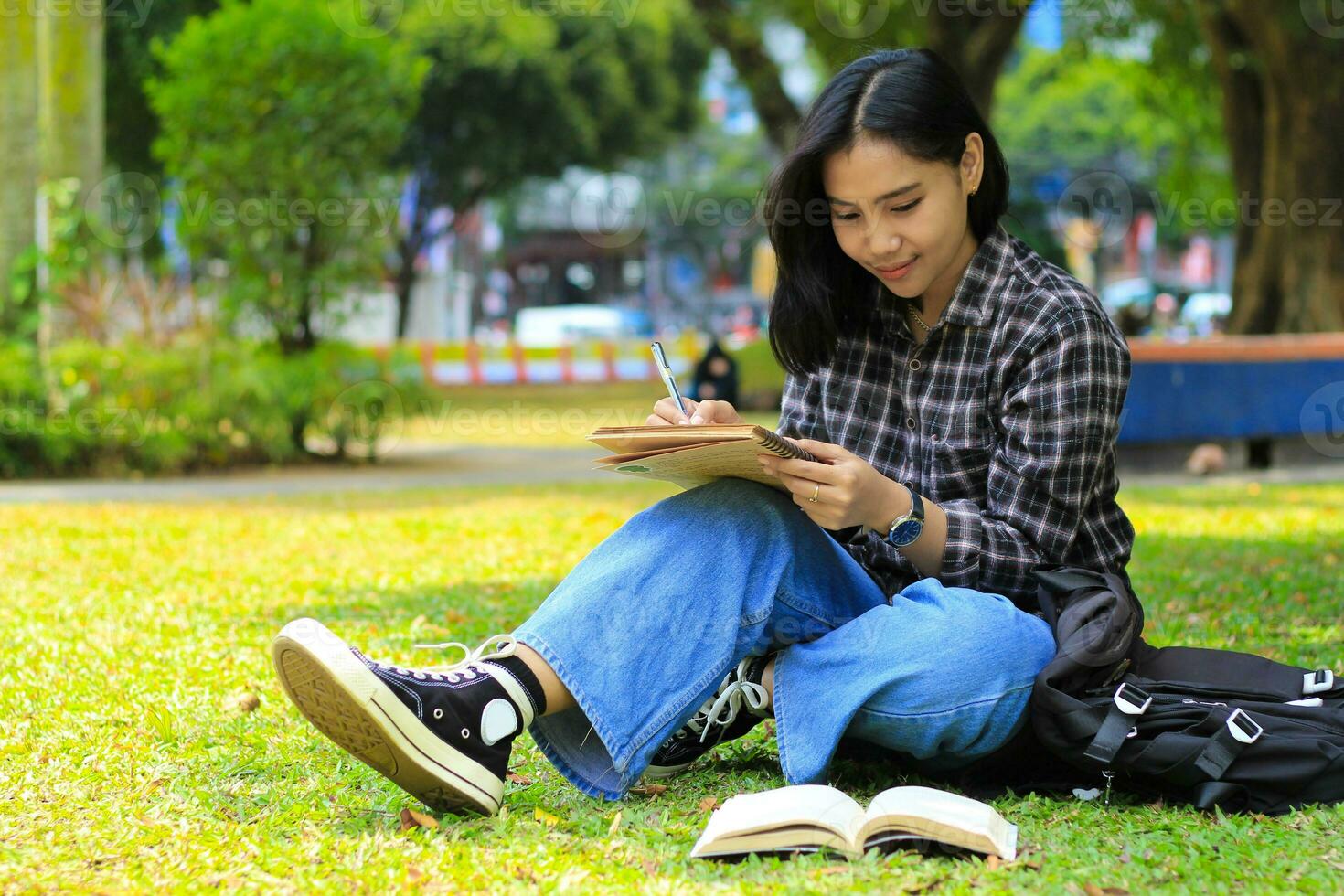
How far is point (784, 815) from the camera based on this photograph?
238cm

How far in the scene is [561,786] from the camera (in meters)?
2.86

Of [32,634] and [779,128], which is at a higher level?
[779,128]

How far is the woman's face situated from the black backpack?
71 cm

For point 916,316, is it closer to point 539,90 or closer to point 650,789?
point 650,789

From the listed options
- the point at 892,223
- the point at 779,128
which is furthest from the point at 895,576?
the point at 779,128

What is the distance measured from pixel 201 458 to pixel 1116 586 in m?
8.60

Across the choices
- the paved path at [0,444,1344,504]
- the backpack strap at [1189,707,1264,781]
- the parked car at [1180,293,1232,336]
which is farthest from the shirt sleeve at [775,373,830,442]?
the parked car at [1180,293,1232,336]

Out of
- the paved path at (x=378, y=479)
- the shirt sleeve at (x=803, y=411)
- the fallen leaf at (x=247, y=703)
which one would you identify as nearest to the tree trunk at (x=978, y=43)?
the paved path at (x=378, y=479)

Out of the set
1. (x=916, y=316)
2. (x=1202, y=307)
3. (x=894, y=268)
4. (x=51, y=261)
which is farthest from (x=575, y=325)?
(x=894, y=268)

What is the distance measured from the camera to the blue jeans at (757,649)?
2555mm

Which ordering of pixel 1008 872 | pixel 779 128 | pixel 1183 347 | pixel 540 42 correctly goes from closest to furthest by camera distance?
1. pixel 1008 872
2. pixel 1183 347
3. pixel 779 128
4. pixel 540 42

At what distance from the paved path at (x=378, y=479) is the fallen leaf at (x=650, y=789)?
6.23 meters

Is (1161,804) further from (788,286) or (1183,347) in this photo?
(1183,347)

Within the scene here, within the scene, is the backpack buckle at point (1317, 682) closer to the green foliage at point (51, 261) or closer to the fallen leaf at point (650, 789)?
the fallen leaf at point (650, 789)
